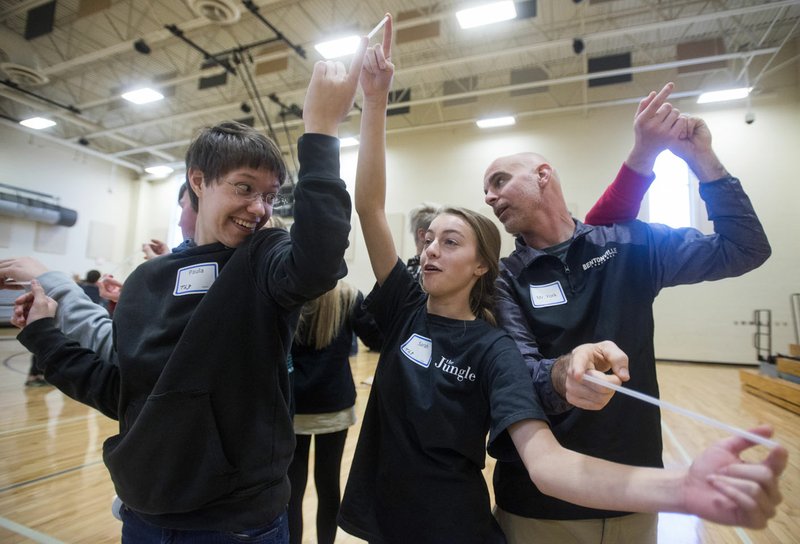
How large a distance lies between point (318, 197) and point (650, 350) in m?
0.94

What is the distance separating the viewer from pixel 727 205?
102 centimetres

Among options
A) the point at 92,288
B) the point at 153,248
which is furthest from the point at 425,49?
the point at 153,248

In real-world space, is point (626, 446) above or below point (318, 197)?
below

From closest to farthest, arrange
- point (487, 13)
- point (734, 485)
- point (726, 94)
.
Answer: point (734, 485)
point (487, 13)
point (726, 94)

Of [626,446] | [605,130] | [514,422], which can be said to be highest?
[605,130]

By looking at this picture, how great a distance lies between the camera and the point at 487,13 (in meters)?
6.16

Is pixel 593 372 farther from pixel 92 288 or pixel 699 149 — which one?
pixel 92 288

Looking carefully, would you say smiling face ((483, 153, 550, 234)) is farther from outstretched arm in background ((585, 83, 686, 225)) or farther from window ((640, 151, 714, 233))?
window ((640, 151, 714, 233))

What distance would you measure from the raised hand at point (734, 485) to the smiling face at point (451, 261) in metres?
0.66

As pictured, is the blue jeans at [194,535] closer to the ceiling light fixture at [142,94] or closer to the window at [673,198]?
the window at [673,198]

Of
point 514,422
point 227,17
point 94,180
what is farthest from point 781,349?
point 94,180

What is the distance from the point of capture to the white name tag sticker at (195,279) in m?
0.83

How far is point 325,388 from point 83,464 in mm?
2491

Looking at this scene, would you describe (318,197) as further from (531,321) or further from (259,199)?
(531,321)
